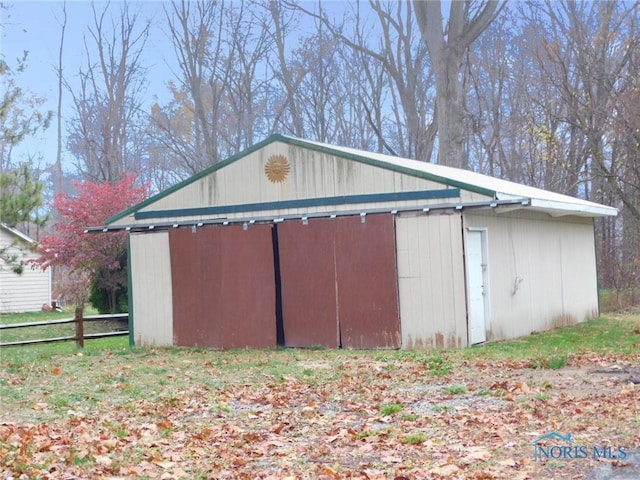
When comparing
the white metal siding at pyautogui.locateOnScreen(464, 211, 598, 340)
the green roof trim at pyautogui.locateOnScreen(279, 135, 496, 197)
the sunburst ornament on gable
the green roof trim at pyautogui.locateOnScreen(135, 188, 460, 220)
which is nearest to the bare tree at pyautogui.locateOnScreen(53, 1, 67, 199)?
the green roof trim at pyautogui.locateOnScreen(135, 188, 460, 220)

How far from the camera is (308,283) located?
46.2 ft

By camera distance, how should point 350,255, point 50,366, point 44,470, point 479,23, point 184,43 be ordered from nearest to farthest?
point 44,470 < point 50,366 < point 350,255 < point 479,23 < point 184,43

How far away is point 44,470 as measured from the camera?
583cm

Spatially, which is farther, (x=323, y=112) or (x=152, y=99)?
(x=152, y=99)

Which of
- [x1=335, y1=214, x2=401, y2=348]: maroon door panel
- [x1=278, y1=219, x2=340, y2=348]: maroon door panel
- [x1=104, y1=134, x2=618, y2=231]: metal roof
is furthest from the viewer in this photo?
[x1=278, y1=219, x2=340, y2=348]: maroon door panel

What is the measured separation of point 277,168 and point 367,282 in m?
2.58

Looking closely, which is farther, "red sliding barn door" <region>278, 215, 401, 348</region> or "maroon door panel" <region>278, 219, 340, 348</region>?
"maroon door panel" <region>278, 219, 340, 348</region>

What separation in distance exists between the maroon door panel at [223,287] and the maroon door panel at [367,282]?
1.35m

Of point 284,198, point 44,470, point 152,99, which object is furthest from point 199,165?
point 44,470

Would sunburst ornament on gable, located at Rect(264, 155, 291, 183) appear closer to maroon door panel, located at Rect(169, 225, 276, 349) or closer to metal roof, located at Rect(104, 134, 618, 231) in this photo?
metal roof, located at Rect(104, 134, 618, 231)

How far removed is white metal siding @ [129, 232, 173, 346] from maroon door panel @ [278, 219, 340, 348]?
2.40 meters

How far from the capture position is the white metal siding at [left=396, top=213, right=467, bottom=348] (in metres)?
13.0

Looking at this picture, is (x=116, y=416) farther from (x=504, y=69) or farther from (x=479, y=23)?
(x=504, y=69)

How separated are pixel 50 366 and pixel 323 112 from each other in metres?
22.7
